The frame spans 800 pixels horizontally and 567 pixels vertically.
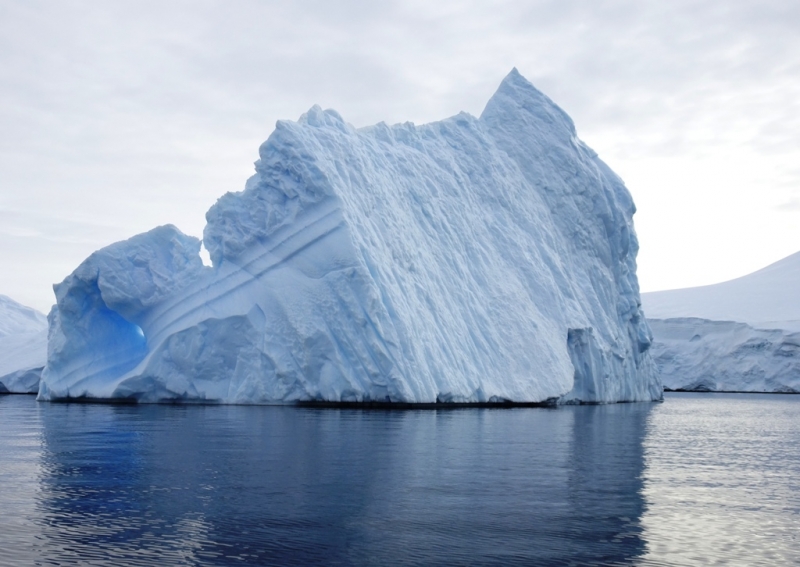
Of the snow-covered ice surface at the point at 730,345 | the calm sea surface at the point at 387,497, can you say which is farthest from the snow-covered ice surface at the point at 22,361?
the snow-covered ice surface at the point at 730,345

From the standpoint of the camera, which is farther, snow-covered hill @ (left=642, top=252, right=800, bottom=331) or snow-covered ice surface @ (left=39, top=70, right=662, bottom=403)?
snow-covered hill @ (left=642, top=252, right=800, bottom=331)

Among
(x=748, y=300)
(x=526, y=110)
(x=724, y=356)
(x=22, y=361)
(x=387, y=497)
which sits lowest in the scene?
(x=387, y=497)

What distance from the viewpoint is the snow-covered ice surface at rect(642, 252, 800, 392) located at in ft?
161

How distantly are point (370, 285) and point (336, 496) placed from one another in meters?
14.0

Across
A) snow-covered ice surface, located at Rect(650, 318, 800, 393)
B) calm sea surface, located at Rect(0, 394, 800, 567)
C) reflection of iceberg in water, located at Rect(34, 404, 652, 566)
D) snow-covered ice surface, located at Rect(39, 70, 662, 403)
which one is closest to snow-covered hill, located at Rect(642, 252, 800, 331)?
snow-covered ice surface, located at Rect(650, 318, 800, 393)

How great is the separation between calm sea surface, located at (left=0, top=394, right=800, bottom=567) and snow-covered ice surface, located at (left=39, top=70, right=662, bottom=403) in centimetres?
705

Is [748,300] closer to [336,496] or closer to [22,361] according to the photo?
[22,361]

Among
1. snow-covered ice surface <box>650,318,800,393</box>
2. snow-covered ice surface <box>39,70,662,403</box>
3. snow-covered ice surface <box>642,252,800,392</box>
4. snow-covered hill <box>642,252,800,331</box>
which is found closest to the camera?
snow-covered ice surface <box>39,70,662,403</box>

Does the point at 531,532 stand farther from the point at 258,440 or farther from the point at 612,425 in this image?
the point at 612,425

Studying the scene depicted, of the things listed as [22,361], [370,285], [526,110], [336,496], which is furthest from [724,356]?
[336,496]

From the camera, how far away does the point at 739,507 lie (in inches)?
321

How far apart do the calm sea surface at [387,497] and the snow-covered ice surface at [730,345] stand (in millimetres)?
36376

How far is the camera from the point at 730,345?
166 ft

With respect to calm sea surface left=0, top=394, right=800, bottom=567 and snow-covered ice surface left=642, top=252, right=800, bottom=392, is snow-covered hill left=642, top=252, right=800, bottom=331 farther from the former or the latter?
calm sea surface left=0, top=394, right=800, bottom=567
